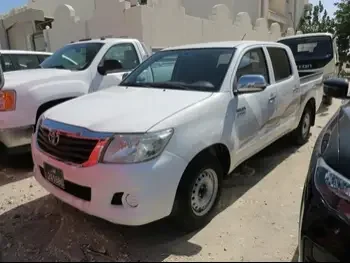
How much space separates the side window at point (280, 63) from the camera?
4.74 meters

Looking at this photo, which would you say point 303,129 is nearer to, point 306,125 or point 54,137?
point 306,125

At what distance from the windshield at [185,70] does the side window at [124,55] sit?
5.25 ft

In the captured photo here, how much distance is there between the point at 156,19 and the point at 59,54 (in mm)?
6631

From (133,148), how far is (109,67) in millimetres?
3463

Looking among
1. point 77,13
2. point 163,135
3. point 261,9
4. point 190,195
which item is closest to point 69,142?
point 163,135

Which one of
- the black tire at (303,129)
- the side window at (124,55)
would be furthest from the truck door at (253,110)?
the side window at (124,55)

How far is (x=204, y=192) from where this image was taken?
129 inches

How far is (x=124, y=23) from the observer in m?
12.0

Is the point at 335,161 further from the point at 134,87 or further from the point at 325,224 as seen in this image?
the point at 134,87

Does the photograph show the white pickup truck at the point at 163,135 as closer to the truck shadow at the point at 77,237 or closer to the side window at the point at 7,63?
the truck shadow at the point at 77,237

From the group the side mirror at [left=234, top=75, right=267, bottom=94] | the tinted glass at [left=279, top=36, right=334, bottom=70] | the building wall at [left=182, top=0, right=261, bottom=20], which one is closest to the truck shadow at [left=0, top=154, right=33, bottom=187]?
the side mirror at [left=234, top=75, right=267, bottom=94]

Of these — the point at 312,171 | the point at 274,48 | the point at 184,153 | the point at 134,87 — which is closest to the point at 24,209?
the point at 134,87

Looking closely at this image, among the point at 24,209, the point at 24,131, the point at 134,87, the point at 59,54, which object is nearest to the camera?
the point at 24,209

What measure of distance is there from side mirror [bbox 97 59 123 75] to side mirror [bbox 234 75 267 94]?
2.85m
